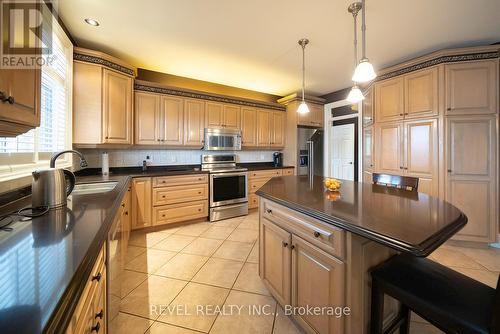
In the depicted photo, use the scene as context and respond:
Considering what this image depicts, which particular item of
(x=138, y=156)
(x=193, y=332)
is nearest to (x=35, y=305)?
(x=193, y=332)

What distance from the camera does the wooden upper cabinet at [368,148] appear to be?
339 centimetres

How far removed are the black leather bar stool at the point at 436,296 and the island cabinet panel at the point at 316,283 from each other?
0.61 ft

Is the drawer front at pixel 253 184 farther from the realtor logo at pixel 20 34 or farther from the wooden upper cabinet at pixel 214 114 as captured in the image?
the realtor logo at pixel 20 34

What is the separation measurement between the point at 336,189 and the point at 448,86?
240 cm

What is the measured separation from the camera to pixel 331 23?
2.15 m

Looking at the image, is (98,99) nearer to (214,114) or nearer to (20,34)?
(214,114)

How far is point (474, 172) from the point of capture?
2562 millimetres

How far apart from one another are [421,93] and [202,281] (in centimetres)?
368

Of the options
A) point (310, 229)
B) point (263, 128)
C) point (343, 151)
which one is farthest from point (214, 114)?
point (310, 229)

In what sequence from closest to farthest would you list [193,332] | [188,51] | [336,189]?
[193,332] < [336,189] < [188,51]

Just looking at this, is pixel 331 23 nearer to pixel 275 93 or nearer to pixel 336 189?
pixel 336 189

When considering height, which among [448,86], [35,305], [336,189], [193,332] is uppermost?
[448,86]

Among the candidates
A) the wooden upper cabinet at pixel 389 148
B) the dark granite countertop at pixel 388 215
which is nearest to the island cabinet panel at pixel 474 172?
the wooden upper cabinet at pixel 389 148

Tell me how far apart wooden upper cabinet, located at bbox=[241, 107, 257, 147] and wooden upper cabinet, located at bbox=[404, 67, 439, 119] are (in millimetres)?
2561
